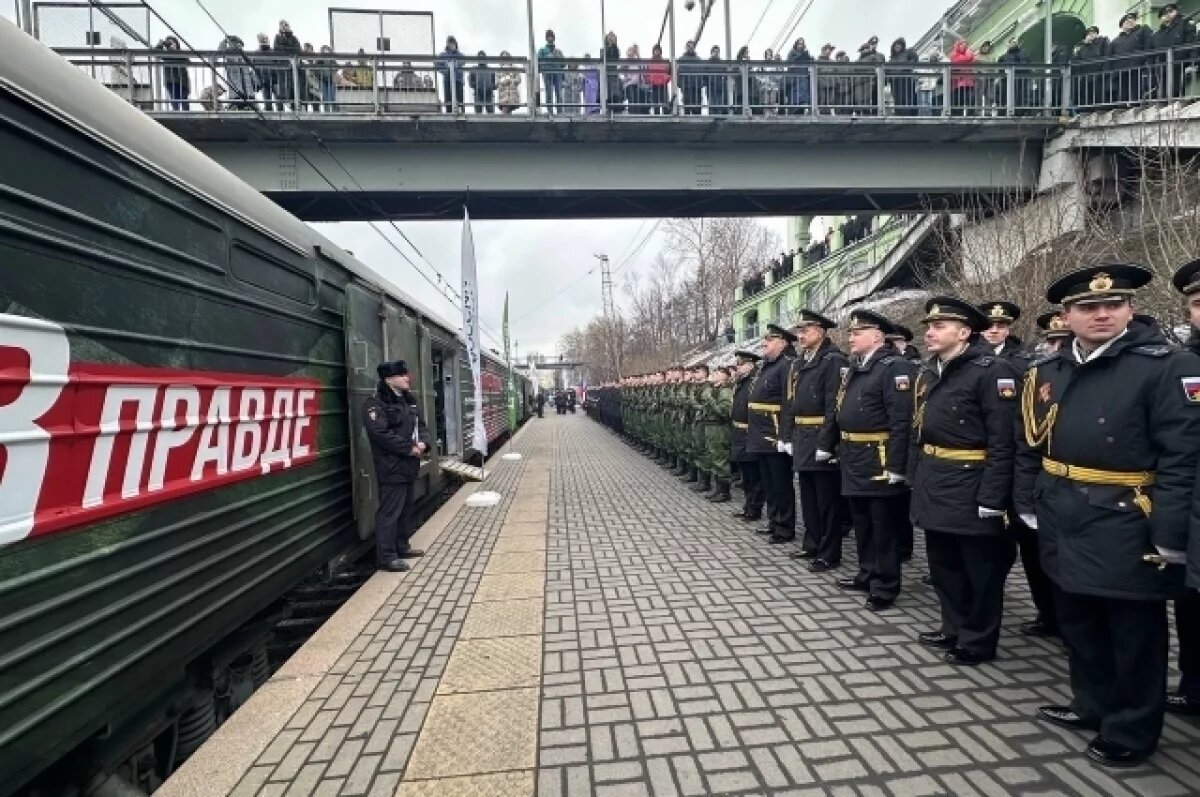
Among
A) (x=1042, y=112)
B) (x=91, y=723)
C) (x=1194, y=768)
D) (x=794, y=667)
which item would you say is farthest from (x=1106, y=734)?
(x=1042, y=112)

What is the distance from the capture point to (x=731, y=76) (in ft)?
39.7

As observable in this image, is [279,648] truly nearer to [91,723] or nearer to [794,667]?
[91,723]

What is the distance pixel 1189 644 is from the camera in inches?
108

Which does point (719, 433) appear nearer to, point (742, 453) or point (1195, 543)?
point (742, 453)

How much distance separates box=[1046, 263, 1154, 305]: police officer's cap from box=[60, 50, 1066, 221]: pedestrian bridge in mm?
10604

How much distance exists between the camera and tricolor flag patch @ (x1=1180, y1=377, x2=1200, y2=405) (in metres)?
2.15

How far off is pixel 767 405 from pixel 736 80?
29.9 ft

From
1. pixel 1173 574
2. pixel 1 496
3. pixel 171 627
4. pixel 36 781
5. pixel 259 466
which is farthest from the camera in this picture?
pixel 259 466

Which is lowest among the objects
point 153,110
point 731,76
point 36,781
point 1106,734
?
point 1106,734

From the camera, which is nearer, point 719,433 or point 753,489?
point 753,489

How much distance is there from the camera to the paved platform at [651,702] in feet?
7.77

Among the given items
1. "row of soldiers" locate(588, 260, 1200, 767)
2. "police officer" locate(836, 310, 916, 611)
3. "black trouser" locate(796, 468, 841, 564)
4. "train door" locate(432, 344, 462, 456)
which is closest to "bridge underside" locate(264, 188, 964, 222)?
"train door" locate(432, 344, 462, 456)

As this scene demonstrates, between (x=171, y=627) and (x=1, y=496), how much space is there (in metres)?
1.04

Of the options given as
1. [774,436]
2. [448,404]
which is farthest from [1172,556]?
[448,404]
